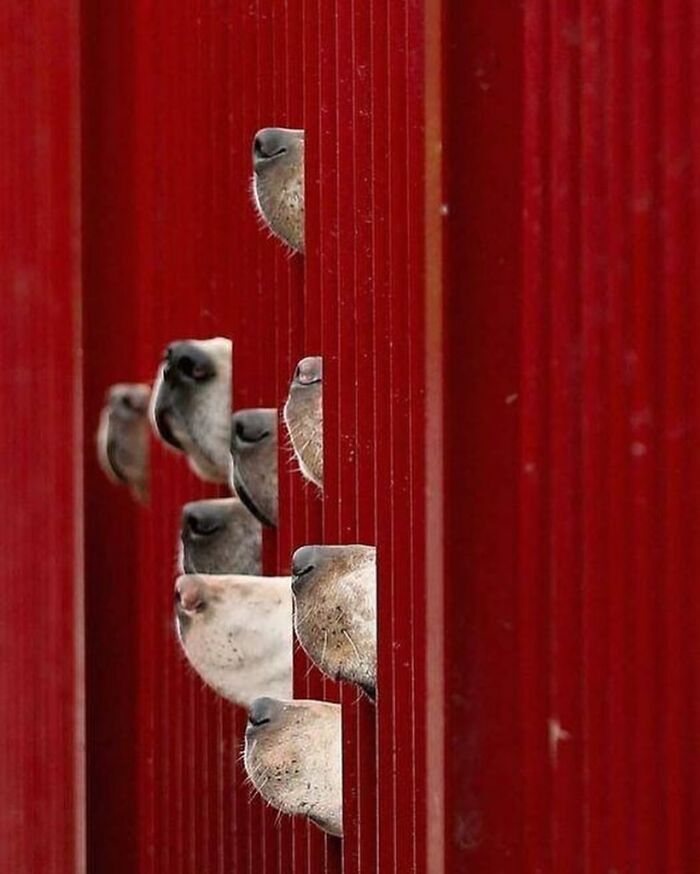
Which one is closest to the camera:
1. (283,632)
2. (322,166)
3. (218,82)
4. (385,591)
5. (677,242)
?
(677,242)

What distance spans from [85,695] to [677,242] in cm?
92

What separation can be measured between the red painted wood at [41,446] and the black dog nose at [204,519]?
0.88ft

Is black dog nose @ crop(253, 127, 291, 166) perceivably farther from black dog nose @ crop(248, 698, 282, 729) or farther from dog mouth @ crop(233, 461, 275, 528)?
black dog nose @ crop(248, 698, 282, 729)

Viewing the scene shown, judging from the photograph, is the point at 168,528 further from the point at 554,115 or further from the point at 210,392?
the point at 554,115

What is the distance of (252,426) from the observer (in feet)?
3.79

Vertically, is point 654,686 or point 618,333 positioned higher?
point 618,333

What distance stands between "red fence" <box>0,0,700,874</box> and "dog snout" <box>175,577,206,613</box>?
0.18 ft

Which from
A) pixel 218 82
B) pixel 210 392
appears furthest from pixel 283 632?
pixel 218 82

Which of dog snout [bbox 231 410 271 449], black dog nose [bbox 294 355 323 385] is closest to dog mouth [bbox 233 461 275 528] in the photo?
dog snout [bbox 231 410 271 449]

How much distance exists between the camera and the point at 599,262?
2.28 feet

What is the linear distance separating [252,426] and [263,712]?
22cm

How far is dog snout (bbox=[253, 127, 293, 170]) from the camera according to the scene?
109cm

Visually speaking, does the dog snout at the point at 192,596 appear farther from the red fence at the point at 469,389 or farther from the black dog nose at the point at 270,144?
the black dog nose at the point at 270,144

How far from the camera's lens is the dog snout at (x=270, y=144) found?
109 centimetres
